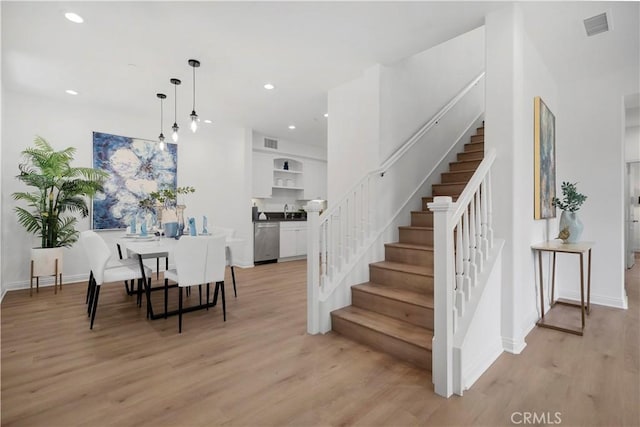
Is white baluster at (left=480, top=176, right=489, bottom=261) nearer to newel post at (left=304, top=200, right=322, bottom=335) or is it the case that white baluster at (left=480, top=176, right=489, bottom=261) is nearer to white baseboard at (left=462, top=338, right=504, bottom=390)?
white baseboard at (left=462, top=338, right=504, bottom=390)

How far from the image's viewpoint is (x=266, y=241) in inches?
261

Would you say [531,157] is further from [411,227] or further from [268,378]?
[268,378]

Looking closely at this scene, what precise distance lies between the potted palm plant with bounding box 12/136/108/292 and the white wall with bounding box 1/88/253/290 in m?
0.20

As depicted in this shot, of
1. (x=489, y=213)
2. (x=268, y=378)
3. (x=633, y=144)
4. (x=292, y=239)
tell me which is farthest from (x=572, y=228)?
(x=292, y=239)

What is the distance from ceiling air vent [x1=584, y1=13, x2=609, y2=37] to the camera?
267 cm

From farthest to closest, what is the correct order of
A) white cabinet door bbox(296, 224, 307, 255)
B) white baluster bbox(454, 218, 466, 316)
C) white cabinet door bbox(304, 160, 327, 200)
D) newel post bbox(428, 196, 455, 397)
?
white cabinet door bbox(304, 160, 327, 200) → white cabinet door bbox(296, 224, 307, 255) → white baluster bbox(454, 218, 466, 316) → newel post bbox(428, 196, 455, 397)

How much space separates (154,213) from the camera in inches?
215

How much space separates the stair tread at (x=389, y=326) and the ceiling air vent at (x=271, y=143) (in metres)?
4.72

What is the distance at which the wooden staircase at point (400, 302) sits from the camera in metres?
2.42

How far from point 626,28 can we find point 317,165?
5996 millimetres

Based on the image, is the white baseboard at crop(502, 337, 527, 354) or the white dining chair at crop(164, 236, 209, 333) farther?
the white dining chair at crop(164, 236, 209, 333)

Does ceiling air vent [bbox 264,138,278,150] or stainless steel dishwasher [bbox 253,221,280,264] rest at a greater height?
ceiling air vent [bbox 264,138,278,150]

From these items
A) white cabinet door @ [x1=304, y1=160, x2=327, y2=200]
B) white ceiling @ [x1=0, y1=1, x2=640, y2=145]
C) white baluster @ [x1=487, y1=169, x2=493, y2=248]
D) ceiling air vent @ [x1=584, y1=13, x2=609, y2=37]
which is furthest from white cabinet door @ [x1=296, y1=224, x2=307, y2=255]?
ceiling air vent @ [x1=584, y1=13, x2=609, y2=37]

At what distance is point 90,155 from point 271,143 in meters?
3.30
